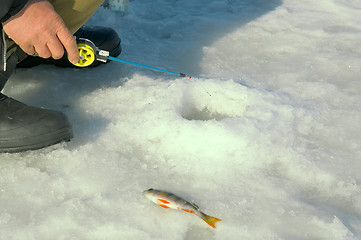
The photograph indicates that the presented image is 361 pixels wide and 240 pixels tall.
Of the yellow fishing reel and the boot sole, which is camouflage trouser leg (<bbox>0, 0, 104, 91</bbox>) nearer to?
the yellow fishing reel

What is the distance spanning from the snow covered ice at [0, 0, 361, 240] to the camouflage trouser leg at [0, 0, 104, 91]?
33 cm

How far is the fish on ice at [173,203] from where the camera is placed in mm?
1772

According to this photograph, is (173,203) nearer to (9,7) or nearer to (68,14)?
(9,7)

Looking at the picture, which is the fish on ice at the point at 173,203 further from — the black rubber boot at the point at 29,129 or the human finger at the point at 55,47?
the human finger at the point at 55,47

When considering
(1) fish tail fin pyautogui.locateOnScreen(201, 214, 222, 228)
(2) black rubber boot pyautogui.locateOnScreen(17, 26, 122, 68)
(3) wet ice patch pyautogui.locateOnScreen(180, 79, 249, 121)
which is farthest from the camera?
(2) black rubber boot pyautogui.locateOnScreen(17, 26, 122, 68)

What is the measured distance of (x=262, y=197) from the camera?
6.33 feet

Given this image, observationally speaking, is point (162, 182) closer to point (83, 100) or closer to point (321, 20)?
point (83, 100)

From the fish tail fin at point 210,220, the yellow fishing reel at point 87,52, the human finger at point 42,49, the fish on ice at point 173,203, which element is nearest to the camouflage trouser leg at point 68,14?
the yellow fishing reel at point 87,52

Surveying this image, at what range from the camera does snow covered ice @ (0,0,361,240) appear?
1.80 meters

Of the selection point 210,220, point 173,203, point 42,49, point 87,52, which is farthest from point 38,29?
point 210,220

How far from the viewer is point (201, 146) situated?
2.18 m

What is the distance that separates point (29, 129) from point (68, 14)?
2.04 ft

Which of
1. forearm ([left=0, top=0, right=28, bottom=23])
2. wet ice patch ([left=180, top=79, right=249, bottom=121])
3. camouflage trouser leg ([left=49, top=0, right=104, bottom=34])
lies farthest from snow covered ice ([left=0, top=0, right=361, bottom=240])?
forearm ([left=0, top=0, right=28, bottom=23])

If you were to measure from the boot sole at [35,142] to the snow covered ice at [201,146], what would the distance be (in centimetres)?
5
